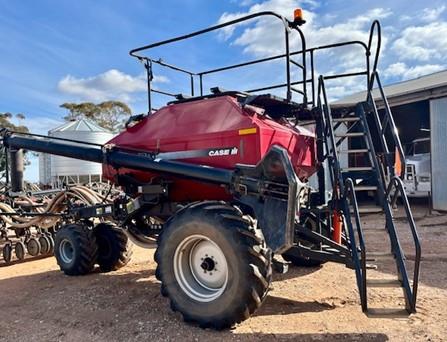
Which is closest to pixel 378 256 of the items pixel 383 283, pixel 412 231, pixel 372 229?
pixel 383 283

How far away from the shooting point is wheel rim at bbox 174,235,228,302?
4.37 meters

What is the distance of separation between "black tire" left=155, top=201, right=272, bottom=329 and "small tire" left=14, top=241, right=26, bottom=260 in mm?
5084

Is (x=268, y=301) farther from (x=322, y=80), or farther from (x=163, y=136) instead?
(x=322, y=80)

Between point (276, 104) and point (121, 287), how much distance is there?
3.15 metres

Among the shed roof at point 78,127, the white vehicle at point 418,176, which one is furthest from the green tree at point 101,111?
the white vehicle at point 418,176

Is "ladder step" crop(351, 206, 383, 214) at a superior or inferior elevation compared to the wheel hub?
superior

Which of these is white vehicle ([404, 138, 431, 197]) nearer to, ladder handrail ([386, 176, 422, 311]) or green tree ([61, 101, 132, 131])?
ladder handrail ([386, 176, 422, 311])

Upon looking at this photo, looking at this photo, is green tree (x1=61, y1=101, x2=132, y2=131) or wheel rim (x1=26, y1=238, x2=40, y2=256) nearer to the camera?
wheel rim (x1=26, y1=238, x2=40, y2=256)

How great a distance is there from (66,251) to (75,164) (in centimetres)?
2521

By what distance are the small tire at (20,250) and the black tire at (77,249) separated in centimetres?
213

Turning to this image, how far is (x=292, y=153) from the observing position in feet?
17.7

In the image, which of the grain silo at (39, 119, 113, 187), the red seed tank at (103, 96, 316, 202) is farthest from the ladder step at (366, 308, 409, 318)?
the grain silo at (39, 119, 113, 187)

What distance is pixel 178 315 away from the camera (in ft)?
15.1

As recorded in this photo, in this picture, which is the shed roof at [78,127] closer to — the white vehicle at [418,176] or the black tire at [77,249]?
the white vehicle at [418,176]
